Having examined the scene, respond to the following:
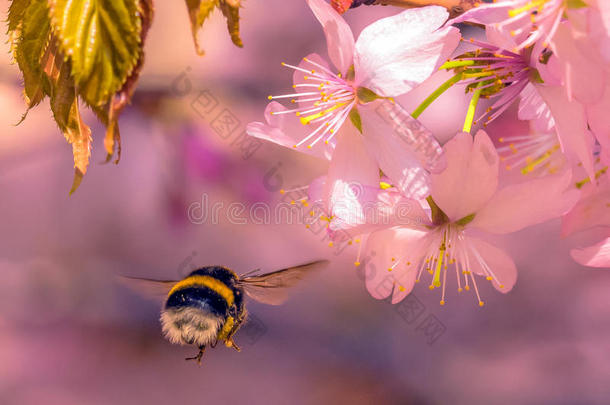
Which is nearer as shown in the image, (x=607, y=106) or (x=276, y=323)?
(x=607, y=106)

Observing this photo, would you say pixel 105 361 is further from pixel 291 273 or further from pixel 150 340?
pixel 291 273

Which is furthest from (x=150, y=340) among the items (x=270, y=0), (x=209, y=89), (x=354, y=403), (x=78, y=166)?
(x=78, y=166)

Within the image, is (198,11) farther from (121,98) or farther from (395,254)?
(395,254)

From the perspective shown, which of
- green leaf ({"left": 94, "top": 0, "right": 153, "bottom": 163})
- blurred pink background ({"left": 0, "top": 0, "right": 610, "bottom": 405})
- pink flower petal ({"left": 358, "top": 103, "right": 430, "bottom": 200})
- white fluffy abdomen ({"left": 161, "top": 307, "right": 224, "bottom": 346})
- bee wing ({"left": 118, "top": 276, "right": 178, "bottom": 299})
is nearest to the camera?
green leaf ({"left": 94, "top": 0, "right": 153, "bottom": 163})

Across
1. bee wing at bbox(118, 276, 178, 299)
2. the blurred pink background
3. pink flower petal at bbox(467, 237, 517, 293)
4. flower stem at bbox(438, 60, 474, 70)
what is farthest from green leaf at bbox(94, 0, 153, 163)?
the blurred pink background

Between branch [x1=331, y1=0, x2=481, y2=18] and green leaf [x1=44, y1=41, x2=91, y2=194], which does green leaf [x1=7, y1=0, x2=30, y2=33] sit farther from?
branch [x1=331, y1=0, x2=481, y2=18]

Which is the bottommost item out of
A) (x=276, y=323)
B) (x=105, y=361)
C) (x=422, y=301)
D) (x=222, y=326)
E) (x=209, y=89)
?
(x=105, y=361)
